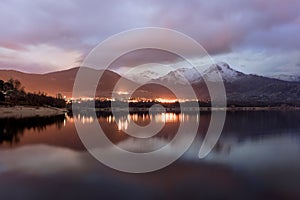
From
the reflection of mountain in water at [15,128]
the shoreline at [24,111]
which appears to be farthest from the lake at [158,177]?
the shoreline at [24,111]

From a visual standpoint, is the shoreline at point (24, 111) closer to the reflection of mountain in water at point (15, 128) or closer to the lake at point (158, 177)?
the reflection of mountain in water at point (15, 128)

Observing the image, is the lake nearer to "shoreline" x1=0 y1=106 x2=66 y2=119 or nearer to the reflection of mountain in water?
the reflection of mountain in water

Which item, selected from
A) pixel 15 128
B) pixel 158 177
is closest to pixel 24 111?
pixel 15 128

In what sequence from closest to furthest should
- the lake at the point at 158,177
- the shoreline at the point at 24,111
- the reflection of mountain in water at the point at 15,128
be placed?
the lake at the point at 158,177
the reflection of mountain in water at the point at 15,128
the shoreline at the point at 24,111

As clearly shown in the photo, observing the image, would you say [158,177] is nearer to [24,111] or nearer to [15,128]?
[15,128]

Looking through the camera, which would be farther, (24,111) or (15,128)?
(24,111)

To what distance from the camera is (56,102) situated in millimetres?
105062

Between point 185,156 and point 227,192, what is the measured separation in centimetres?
707

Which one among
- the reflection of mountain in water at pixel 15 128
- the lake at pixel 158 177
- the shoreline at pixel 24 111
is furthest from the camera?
the shoreline at pixel 24 111

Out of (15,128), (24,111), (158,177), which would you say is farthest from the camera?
(24,111)

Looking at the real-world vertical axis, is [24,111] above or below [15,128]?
above

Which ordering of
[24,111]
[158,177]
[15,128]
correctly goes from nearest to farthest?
[158,177] → [15,128] → [24,111]

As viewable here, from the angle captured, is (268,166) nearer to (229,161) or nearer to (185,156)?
(229,161)

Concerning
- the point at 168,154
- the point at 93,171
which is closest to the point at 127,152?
the point at 168,154
